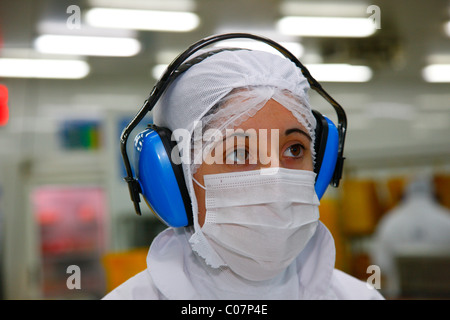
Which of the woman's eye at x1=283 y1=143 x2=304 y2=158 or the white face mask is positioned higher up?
the woman's eye at x1=283 y1=143 x2=304 y2=158

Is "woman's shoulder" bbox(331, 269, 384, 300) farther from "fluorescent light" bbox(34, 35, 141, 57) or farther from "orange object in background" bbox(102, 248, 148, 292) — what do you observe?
"fluorescent light" bbox(34, 35, 141, 57)

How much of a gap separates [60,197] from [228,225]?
382cm

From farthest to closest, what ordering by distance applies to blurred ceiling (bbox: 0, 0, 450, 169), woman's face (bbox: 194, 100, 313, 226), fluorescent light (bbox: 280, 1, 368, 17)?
fluorescent light (bbox: 280, 1, 368, 17) < blurred ceiling (bbox: 0, 0, 450, 169) < woman's face (bbox: 194, 100, 313, 226)

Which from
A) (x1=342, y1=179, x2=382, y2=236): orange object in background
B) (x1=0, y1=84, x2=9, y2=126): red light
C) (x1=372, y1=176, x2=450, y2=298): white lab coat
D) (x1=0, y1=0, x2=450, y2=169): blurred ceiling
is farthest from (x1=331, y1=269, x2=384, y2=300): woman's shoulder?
(x1=0, y1=84, x2=9, y2=126): red light

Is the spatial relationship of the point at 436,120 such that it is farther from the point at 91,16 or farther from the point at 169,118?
the point at 169,118

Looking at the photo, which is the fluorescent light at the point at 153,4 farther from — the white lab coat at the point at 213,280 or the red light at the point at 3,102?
the white lab coat at the point at 213,280

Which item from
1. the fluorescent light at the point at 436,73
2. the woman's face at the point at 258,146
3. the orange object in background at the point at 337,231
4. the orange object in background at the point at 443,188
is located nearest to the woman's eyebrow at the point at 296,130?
the woman's face at the point at 258,146

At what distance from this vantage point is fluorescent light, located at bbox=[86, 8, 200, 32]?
3488mm

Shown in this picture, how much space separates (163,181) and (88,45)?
3387mm

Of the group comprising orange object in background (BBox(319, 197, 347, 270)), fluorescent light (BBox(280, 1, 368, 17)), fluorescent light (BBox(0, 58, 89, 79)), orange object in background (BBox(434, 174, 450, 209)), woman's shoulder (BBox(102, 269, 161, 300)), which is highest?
fluorescent light (BBox(280, 1, 368, 17))

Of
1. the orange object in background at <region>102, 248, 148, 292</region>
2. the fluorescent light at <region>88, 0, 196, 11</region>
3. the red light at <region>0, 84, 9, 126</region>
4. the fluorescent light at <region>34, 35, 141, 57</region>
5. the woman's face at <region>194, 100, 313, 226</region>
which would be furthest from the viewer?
the red light at <region>0, 84, 9, 126</region>

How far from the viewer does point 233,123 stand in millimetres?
882

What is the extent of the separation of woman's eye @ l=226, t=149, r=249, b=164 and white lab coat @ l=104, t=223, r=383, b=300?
22cm

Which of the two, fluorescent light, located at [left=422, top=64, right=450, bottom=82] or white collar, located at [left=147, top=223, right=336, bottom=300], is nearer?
white collar, located at [left=147, top=223, right=336, bottom=300]
